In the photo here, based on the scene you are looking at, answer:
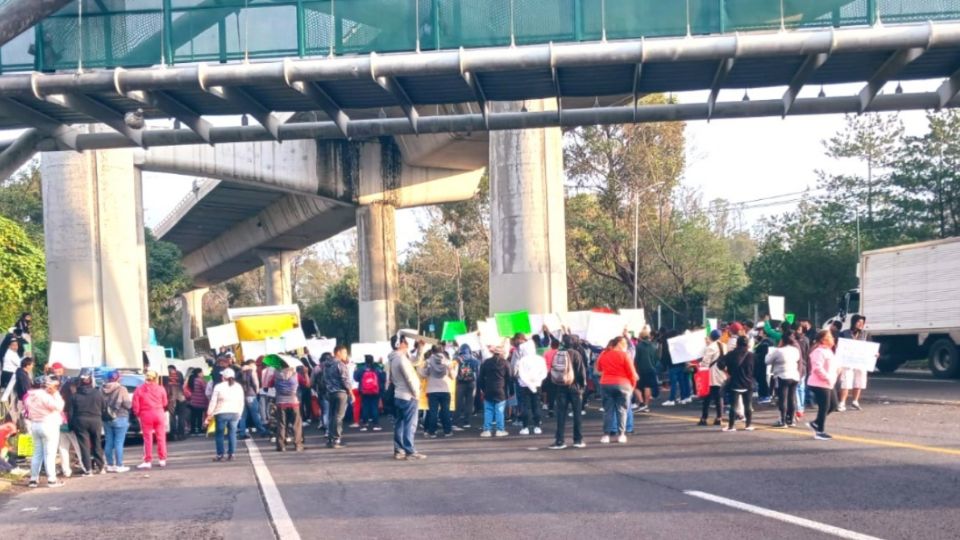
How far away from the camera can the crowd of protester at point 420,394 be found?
16.8 metres

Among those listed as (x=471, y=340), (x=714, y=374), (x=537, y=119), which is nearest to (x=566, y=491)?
(x=714, y=374)

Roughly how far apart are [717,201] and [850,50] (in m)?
52.5

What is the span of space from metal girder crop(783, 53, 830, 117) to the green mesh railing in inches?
20.0

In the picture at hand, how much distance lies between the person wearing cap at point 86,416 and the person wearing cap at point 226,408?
5.97ft

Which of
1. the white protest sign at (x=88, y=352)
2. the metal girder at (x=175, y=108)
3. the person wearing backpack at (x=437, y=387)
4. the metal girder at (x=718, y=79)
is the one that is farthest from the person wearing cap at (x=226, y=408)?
the metal girder at (x=718, y=79)

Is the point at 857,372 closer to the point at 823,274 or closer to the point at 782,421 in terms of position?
the point at 782,421

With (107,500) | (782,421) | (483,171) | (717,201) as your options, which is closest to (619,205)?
(483,171)

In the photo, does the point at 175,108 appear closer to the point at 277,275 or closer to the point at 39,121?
the point at 39,121

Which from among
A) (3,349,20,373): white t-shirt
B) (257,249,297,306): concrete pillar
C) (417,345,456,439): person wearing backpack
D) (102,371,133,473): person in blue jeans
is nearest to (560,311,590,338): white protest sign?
(417,345,456,439): person wearing backpack

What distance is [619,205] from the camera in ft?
165

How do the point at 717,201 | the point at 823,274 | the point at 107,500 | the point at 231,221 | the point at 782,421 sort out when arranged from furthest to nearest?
the point at 717,201
the point at 231,221
the point at 823,274
the point at 782,421
the point at 107,500

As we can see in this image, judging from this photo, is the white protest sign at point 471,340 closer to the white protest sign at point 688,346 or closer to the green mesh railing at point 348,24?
the white protest sign at point 688,346

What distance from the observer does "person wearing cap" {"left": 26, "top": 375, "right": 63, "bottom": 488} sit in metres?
15.7

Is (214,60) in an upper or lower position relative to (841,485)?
upper
